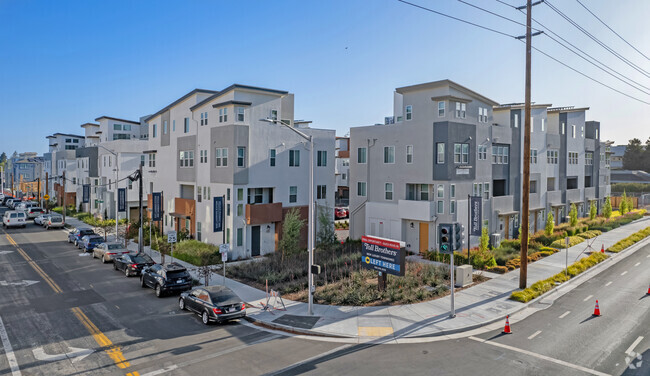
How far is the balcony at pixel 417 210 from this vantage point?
30.5m

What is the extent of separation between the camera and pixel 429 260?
29922 millimetres

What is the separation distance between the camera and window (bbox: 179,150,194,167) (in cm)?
3597

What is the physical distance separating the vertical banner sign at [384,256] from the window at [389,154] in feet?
43.3

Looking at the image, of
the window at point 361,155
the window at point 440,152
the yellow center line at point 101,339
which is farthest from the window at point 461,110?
the yellow center line at point 101,339

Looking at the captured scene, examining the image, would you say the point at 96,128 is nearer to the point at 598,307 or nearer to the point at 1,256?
the point at 1,256

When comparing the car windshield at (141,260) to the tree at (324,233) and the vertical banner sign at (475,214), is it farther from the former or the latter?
the vertical banner sign at (475,214)

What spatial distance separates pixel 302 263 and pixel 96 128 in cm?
5464

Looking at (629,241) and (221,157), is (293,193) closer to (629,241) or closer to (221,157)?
(221,157)

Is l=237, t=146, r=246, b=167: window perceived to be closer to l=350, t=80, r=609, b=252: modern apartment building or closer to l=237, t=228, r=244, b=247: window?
l=237, t=228, r=244, b=247: window

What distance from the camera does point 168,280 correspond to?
2134 cm

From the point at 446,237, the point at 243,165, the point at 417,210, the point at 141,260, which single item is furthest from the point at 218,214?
the point at 446,237

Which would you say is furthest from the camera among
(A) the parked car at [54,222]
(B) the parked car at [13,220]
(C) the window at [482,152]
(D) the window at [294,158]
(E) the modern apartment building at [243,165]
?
(B) the parked car at [13,220]

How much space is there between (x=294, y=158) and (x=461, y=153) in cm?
1267

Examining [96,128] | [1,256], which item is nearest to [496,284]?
[1,256]
